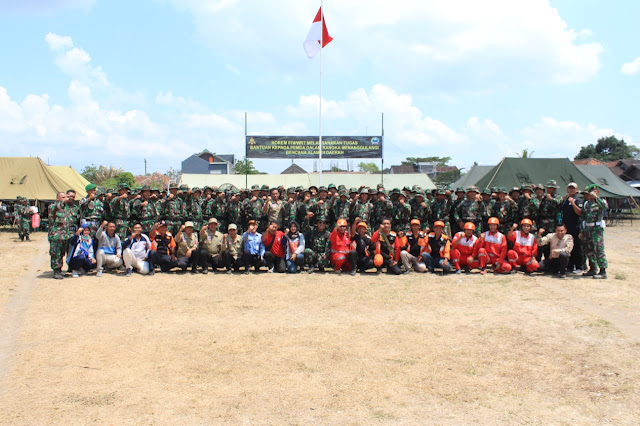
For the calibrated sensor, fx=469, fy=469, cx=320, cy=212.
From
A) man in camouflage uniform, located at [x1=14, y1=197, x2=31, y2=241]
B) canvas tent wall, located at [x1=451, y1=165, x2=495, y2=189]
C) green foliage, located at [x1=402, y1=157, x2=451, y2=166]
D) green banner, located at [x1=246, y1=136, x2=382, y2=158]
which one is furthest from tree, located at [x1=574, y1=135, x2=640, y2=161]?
man in camouflage uniform, located at [x1=14, y1=197, x2=31, y2=241]

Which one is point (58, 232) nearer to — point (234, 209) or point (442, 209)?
point (234, 209)

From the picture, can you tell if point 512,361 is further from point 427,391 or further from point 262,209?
point 262,209

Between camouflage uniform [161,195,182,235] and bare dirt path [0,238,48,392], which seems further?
camouflage uniform [161,195,182,235]

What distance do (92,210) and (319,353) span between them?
6.16 meters

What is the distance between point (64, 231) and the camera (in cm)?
830

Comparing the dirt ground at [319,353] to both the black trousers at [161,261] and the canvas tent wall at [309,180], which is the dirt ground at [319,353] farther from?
the canvas tent wall at [309,180]

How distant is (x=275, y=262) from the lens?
30.1 feet

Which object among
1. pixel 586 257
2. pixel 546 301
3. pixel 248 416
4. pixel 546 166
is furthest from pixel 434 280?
pixel 546 166

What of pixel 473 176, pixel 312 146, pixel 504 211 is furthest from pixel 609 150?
pixel 504 211

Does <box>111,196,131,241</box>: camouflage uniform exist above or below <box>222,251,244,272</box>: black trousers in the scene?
above

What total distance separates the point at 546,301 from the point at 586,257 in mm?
Result: 2750

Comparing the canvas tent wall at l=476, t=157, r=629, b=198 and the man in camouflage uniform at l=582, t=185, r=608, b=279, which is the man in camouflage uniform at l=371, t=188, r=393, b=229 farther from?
the canvas tent wall at l=476, t=157, r=629, b=198

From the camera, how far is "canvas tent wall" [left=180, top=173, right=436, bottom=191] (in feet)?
85.0

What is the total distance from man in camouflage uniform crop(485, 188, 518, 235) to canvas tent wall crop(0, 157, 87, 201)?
17852mm
